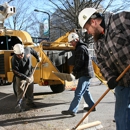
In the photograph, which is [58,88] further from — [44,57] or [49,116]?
[49,116]

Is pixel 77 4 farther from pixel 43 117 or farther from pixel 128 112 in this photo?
pixel 128 112

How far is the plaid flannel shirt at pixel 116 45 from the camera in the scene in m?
3.05

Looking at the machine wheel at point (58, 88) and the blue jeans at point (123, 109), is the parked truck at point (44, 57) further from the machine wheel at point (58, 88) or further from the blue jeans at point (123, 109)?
the blue jeans at point (123, 109)

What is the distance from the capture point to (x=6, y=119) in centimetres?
594

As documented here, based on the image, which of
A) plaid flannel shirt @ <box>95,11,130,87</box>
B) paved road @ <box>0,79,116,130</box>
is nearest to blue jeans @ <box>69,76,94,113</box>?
paved road @ <box>0,79,116,130</box>

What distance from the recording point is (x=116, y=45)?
3.11 meters

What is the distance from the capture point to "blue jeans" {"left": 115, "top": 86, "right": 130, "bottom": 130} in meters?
3.22

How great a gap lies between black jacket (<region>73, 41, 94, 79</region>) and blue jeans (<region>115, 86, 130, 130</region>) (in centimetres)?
256

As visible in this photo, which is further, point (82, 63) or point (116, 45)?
point (82, 63)

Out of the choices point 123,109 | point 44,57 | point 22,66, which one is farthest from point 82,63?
point 123,109

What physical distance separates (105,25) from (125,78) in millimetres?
737

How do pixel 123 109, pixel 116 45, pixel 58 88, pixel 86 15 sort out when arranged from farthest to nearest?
pixel 58 88, pixel 86 15, pixel 123 109, pixel 116 45

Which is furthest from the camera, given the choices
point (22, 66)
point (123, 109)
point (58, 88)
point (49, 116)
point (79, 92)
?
point (58, 88)

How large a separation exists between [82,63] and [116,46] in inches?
109
